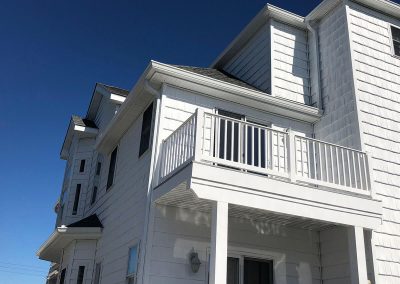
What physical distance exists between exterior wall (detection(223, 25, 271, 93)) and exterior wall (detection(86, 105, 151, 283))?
140 inches

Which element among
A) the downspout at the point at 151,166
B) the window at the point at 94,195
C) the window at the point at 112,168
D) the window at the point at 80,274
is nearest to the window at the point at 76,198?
the window at the point at 94,195

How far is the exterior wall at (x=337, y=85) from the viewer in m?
9.02

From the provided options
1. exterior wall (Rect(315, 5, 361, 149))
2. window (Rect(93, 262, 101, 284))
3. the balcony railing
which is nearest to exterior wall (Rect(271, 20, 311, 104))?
exterior wall (Rect(315, 5, 361, 149))

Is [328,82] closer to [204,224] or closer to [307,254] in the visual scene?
[307,254]

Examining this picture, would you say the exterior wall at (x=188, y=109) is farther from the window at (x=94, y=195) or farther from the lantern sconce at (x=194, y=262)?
the window at (x=94, y=195)

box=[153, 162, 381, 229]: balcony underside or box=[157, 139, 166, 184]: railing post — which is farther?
box=[157, 139, 166, 184]: railing post

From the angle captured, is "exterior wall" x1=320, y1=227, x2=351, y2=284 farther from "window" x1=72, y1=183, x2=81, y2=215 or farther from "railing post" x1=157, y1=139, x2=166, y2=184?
"window" x1=72, y1=183, x2=81, y2=215

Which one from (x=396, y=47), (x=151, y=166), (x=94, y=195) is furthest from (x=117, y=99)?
(x=396, y=47)

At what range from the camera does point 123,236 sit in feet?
29.2

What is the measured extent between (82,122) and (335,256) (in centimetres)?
1061

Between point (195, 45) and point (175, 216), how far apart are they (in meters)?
16.3

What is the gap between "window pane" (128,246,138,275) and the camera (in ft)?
25.4

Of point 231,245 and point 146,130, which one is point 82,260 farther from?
point 231,245

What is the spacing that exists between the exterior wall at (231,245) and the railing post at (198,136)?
170cm
